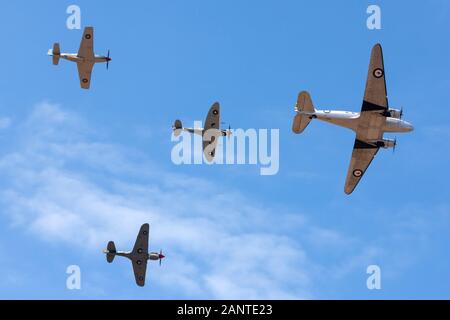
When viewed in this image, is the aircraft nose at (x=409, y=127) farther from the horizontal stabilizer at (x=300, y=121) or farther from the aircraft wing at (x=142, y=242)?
the aircraft wing at (x=142, y=242)

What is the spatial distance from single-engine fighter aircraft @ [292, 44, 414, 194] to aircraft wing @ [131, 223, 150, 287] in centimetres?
2369

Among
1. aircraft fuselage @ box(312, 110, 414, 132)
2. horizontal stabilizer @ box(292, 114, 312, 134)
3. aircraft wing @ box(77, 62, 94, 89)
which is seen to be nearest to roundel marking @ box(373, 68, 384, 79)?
aircraft fuselage @ box(312, 110, 414, 132)

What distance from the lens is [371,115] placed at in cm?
7412

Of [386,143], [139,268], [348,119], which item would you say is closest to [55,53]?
[139,268]

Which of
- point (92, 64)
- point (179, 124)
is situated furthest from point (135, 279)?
point (92, 64)

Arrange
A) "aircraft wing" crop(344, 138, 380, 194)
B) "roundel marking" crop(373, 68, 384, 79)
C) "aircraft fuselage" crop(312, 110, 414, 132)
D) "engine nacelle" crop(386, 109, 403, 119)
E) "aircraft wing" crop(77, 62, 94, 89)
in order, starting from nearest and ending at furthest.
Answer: "roundel marking" crop(373, 68, 384, 79) → "engine nacelle" crop(386, 109, 403, 119) → "aircraft fuselage" crop(312, 110, 414, 132) → "aircraft wing" crop(344, 138, 380, 194) → "aircraft wing" crop(77, 62, 94, 89)

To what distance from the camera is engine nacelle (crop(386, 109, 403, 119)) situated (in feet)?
242

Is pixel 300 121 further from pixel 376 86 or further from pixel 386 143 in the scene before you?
pixel 386 143

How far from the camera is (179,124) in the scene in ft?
292

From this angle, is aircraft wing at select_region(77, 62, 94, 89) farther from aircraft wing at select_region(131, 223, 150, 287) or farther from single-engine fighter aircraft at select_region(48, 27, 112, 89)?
aircraft wing at select_region(131, 223, 150, 287)

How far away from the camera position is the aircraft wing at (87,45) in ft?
297
